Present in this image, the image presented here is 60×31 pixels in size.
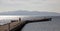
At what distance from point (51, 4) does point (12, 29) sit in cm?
80

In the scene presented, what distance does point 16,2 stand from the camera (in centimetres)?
150

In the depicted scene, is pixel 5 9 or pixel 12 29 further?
pixel 5 9

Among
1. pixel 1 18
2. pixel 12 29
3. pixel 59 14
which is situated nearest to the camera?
pixel 12 29

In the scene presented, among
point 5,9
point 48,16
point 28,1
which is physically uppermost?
point 28,1

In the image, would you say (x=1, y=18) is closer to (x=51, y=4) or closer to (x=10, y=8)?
(x=10, y=8)

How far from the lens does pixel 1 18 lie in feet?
4.48

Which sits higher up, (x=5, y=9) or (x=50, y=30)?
(x=5, y=9)

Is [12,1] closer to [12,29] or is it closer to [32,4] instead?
[32,4]

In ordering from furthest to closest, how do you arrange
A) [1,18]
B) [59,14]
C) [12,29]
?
[59,14]
[1,18]
[12,29]

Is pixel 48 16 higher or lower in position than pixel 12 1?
lower

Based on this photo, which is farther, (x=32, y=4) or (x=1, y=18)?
(x=32, y=4)

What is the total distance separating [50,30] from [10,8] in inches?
29.8

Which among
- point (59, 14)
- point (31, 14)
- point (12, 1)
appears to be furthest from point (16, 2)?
point (59, 14)

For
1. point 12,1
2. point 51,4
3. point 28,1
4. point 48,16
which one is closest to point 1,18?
point 12,1
